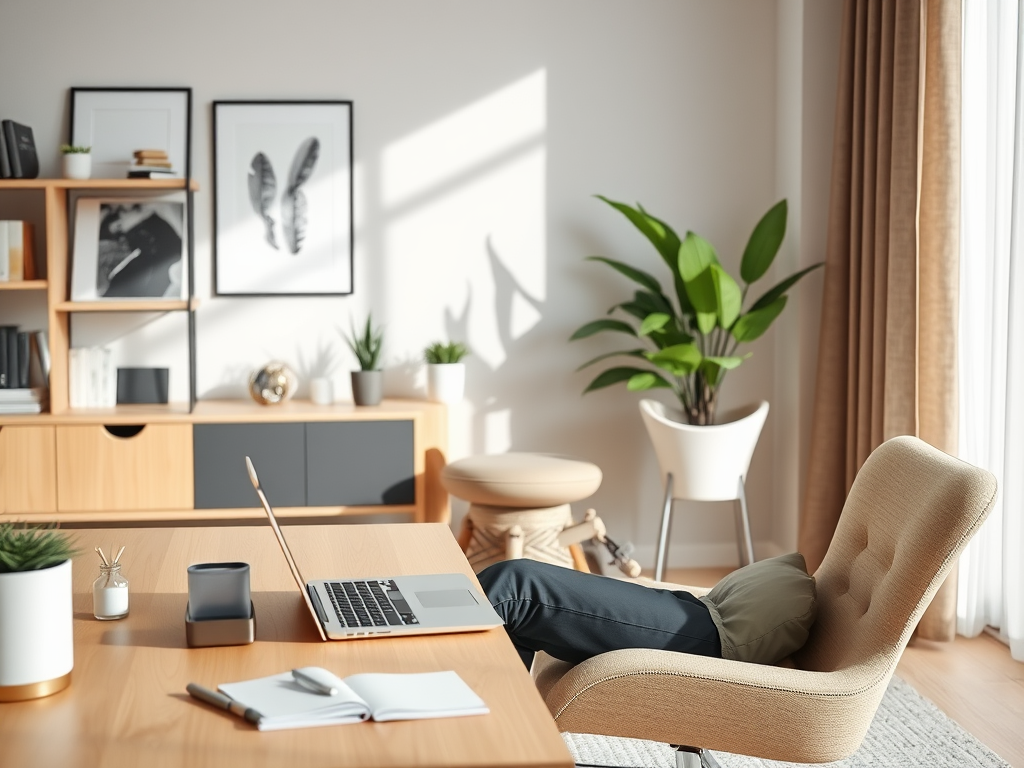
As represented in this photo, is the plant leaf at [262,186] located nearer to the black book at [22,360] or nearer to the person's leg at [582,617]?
the black book at [22,360]

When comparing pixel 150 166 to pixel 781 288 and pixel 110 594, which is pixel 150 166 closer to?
pixel 781 288

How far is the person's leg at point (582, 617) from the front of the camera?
181 centimetres

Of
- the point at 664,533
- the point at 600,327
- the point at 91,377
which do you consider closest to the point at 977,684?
the point at 664,533

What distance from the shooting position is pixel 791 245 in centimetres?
400

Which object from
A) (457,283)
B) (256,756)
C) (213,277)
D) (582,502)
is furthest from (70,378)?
(256,756)

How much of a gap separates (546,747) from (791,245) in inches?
127

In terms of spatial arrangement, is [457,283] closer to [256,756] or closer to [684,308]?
[684,308]

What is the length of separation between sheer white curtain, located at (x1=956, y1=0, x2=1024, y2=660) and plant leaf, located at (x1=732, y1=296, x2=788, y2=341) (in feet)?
2.14

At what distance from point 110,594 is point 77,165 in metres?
2.63

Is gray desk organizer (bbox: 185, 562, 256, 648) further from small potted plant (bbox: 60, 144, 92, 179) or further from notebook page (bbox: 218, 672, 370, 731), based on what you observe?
small potted plant (bbox: 60, 144, 92, 179)

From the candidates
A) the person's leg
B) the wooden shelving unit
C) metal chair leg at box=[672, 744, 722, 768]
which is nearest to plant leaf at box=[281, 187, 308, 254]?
the wooden shelving unit

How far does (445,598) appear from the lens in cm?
157

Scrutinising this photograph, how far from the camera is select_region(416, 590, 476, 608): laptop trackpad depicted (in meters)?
1.54

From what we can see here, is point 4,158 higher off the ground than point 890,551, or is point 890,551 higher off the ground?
point 4,158
